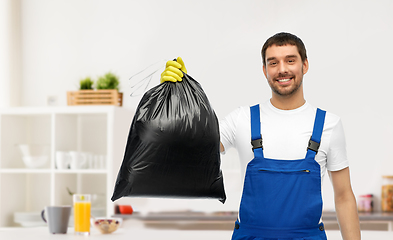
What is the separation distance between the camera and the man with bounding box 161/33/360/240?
1472 mm

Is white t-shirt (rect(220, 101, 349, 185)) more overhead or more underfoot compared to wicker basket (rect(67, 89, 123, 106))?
more underfoot

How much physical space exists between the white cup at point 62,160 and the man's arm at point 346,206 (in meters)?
2.52

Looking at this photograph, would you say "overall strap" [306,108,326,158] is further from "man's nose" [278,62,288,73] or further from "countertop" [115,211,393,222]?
"countertop" [115,211,393,222]

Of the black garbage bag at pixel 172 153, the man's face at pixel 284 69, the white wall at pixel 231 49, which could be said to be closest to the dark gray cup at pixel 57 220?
the black garbage bag at pixel 172 153

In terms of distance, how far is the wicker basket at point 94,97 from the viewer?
146 inches

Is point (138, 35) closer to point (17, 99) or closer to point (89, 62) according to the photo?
point (89, 62)

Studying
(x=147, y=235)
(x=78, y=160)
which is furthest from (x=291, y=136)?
(x=78, y=160)

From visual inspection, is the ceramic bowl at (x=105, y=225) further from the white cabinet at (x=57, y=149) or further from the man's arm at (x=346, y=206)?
the white cabinet at (x=57, y=149)

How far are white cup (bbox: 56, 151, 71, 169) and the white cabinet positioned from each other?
0.04 m

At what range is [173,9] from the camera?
4.21 m

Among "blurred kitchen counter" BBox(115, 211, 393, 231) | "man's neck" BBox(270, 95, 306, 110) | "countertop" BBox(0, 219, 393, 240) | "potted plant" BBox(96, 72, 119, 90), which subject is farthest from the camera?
"potted plant" BBox(96, 72, 119, 90)

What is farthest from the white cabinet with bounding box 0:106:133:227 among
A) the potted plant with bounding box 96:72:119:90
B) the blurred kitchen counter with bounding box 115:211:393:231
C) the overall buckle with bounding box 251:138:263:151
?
the overall buckle with bounding box 251:138:263:151

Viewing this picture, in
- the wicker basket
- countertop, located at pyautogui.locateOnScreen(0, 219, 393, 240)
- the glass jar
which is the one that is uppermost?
the wicker basket

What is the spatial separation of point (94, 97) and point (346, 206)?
8.42 ft
